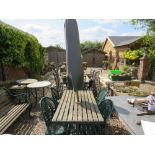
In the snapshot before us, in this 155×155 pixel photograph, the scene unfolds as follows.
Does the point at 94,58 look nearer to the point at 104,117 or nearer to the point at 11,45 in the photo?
the point at 11,45

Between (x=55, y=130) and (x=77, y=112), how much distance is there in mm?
668

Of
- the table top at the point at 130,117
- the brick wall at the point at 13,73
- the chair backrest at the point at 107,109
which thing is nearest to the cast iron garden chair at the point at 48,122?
the chair backrest at the point at 107,109

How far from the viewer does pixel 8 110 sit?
5555 millimetres

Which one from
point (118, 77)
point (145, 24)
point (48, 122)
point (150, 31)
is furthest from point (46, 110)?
point (150, 31)

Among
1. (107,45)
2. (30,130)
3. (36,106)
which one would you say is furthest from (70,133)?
(107,45)

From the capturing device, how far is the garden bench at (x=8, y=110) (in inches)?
179

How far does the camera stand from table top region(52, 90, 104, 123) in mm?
3598

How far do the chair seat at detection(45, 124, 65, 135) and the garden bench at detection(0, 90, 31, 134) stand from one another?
1040mm

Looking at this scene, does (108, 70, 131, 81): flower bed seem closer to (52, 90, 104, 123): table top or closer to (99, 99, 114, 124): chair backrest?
(52, 90, 104, 123): table top
